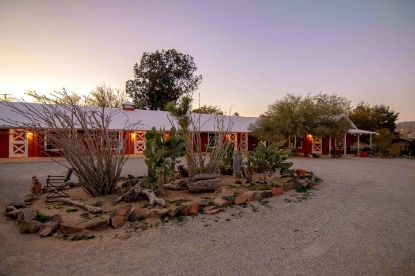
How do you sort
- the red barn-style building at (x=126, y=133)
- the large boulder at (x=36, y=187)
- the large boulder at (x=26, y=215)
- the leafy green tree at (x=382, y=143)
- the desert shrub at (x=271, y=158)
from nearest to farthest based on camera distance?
the large boulder at (x=26, y=215) → the large boulder at (x=36, y=187) → the desert shrub at (x=271, y=158) → the red barn-style building at (x=126, y=133) → the leafy green tree at (x=382, y=143)

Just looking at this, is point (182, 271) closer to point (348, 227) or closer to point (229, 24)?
point (348, 227)

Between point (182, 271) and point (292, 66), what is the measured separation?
15.8 metres

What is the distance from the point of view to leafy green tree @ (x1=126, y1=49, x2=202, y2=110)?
34.9 m

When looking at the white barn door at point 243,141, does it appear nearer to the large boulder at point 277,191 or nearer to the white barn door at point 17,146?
the white barn door at point 17,146

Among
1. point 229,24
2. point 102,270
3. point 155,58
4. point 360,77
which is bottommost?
point 102,270

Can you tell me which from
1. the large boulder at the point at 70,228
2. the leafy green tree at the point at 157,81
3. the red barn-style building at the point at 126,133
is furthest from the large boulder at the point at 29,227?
the leafy green tree at the point at 157,81

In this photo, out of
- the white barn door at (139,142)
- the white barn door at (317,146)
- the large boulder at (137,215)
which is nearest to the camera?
the large boulder at (137,215)

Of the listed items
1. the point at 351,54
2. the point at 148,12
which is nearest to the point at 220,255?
the point at 148,12

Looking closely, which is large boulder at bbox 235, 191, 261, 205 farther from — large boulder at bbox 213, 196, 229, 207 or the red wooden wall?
the red wooden wall

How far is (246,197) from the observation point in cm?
652

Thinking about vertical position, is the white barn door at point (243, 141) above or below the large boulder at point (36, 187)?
above

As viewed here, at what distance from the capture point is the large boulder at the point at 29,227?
466cm

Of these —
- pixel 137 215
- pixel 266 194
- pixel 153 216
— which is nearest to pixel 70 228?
pixel 137 215

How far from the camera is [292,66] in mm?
16859
